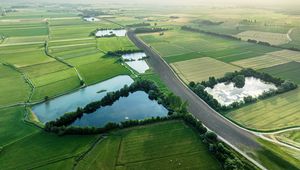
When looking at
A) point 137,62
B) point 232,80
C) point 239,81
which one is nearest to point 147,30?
point 137,62

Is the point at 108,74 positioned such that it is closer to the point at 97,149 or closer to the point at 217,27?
the point at 97,149

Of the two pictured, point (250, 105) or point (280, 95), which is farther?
point (280, 95)

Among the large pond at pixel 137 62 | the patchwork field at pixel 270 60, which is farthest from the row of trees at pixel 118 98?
the patchwork field at pixel 270 60

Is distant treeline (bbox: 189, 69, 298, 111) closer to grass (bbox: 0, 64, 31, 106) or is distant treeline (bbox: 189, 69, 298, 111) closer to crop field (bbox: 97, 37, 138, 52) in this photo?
grass (bbox: 0, 64, 31, 106)

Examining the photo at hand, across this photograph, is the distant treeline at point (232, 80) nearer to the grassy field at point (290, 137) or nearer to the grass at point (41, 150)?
the grassy field at point (290, 137)

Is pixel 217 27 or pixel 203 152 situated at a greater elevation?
pixel 217 27

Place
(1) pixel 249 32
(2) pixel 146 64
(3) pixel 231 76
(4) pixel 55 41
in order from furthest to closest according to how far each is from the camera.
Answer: (1) pixel 249 32 → (4) pixel 55 41 → (2) pixel 146 64 → (3) pixel 231 76

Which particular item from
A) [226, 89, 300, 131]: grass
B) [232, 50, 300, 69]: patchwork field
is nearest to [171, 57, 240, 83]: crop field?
[232, 50, 300, 69]: patchwork field

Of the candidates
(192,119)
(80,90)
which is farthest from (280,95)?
(80,90)

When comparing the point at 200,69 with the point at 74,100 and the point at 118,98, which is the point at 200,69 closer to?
the point at 118,98
